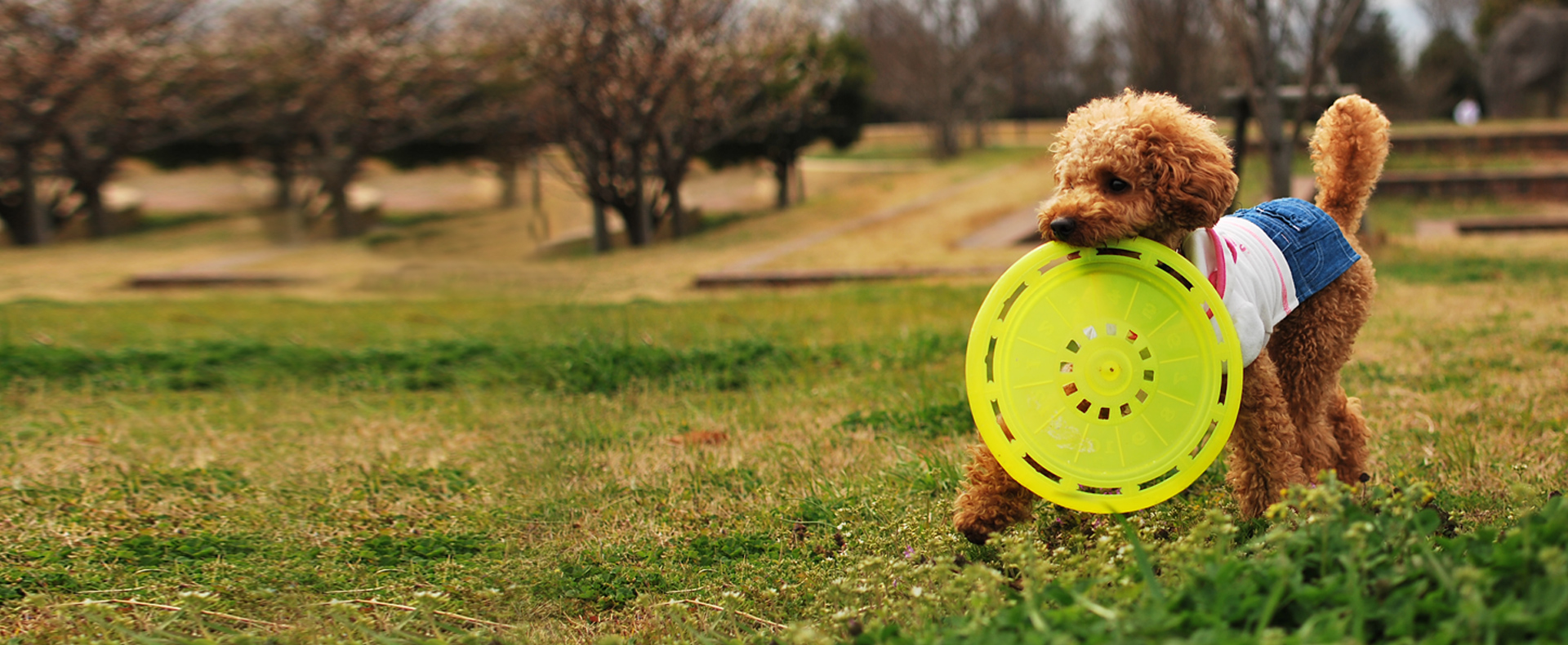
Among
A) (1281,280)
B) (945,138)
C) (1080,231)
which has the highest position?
(945,138)

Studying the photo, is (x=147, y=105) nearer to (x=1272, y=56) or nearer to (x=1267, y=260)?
(x=1272, y=56)

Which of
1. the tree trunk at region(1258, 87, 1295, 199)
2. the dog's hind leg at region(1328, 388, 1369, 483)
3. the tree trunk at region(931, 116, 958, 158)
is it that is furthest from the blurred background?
the dog's hind leg at region(1328, 388, 1369, 483)

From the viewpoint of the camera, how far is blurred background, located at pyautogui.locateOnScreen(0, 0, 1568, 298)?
12680 millimetres

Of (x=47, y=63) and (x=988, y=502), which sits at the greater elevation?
(x=47, y=63)

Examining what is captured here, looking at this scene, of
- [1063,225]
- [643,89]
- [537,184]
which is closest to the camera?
[1063,225]

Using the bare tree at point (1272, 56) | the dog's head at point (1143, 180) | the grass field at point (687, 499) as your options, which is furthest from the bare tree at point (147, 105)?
the dog's head at point (1143, 180)

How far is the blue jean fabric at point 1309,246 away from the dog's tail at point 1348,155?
163 mm

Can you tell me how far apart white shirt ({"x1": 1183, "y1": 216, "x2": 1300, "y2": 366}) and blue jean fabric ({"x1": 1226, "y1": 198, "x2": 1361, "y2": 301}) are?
0.04 m

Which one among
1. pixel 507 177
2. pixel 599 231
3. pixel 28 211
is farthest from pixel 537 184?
pixel 28 211

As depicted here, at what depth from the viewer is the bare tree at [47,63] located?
579 inches

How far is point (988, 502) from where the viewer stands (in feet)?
9.29

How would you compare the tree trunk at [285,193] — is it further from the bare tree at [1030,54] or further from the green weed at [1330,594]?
the bare tree at [1030,54]

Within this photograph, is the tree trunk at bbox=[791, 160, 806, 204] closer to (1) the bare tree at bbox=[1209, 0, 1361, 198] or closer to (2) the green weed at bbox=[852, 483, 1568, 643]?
(1) the bare tree at bbox=[1209, 0, 1361, 198]

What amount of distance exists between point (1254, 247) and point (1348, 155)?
1.75ft
